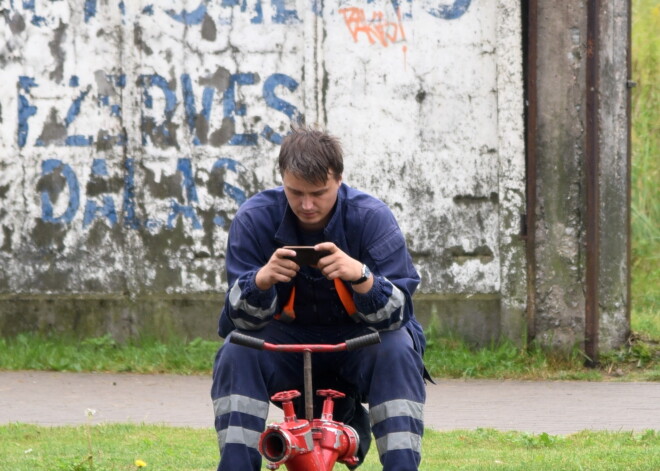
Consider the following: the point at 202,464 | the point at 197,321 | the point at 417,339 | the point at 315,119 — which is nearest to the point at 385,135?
the point at 315,119

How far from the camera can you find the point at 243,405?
4156 millimetres

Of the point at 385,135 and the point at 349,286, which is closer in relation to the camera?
the point at 349,286

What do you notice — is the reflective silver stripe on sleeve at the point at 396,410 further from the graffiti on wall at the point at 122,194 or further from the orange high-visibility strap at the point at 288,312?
the graffiti on wall at the point at 122,194

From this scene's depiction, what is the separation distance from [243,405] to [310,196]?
0.74m

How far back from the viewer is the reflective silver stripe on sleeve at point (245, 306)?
13.9ft

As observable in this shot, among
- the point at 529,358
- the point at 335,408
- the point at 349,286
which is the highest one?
the point at 349,286

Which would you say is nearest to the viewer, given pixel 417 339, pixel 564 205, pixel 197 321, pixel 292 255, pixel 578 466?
pixel 292 255

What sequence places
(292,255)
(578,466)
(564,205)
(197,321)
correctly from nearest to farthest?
1. (292,255)
2. (578,466)
3. (564,205)
4. (197,321)

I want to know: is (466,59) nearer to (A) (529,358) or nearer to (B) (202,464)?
(A) (529,358)

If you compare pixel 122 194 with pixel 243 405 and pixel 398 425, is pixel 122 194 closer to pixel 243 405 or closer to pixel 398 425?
pixel 243 405

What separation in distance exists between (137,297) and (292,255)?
16.4 ft

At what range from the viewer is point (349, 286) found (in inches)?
167

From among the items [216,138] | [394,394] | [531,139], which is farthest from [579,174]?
[394,394]

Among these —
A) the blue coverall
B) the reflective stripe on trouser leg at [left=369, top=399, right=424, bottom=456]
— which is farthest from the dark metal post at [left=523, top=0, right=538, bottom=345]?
the reflective stripe on trouser leg at [left=369, top=399, right=424, bottom=456]
